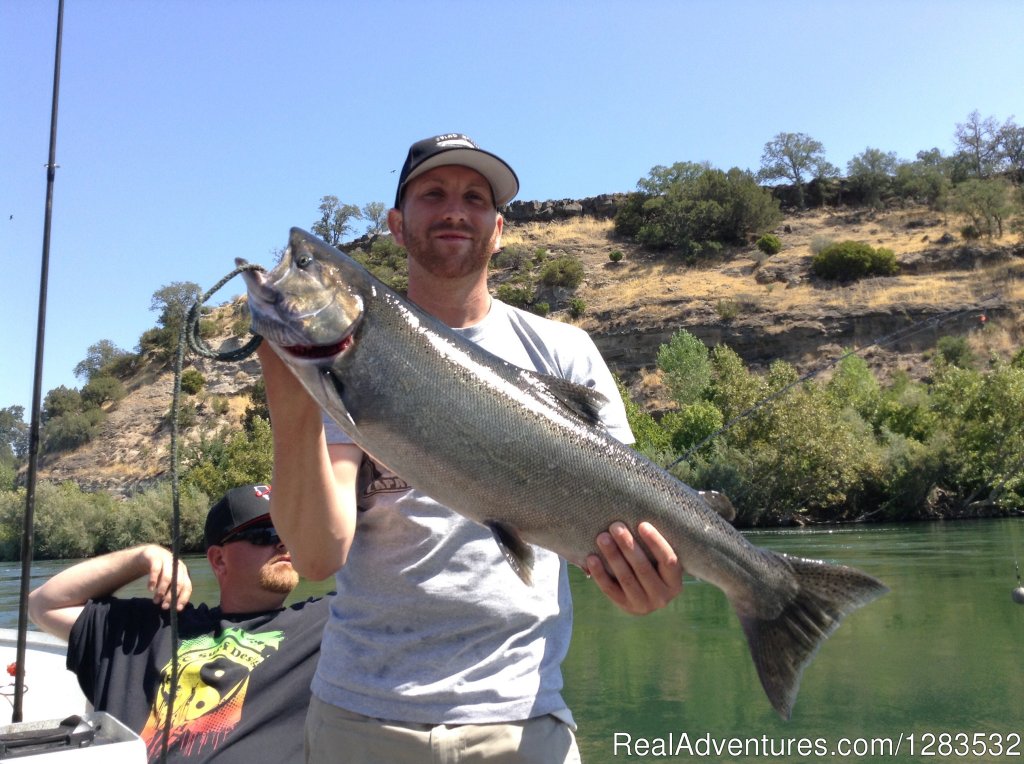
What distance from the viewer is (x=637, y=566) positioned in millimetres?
2463

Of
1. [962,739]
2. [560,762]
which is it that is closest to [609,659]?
[962,739]

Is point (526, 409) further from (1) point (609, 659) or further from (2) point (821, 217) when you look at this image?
(2) point (821, 217)

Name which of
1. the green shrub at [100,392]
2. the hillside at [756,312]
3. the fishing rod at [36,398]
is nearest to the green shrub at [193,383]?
the hillside at [756,312]

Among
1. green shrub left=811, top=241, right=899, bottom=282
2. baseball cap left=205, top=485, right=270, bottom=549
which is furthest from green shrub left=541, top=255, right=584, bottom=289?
baseball cap left=205, top=485, right=270, bottom=549

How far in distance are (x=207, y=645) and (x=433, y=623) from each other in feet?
6.29

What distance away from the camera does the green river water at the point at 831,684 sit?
995cm

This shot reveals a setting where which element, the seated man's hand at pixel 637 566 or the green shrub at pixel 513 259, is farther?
the green shrub at pixel 513 259

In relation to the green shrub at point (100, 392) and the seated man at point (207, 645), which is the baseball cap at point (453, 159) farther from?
the green shrub at point (100, 392)

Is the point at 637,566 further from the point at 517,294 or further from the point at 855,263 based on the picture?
the point at 517,294

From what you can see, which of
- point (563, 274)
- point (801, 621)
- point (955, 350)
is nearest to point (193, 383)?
point (563, 274)

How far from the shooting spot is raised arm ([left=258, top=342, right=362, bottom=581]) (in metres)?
2.26

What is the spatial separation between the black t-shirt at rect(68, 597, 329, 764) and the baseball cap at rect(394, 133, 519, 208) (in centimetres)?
218

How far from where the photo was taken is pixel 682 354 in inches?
2142

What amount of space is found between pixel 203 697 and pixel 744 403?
42.4 meters
